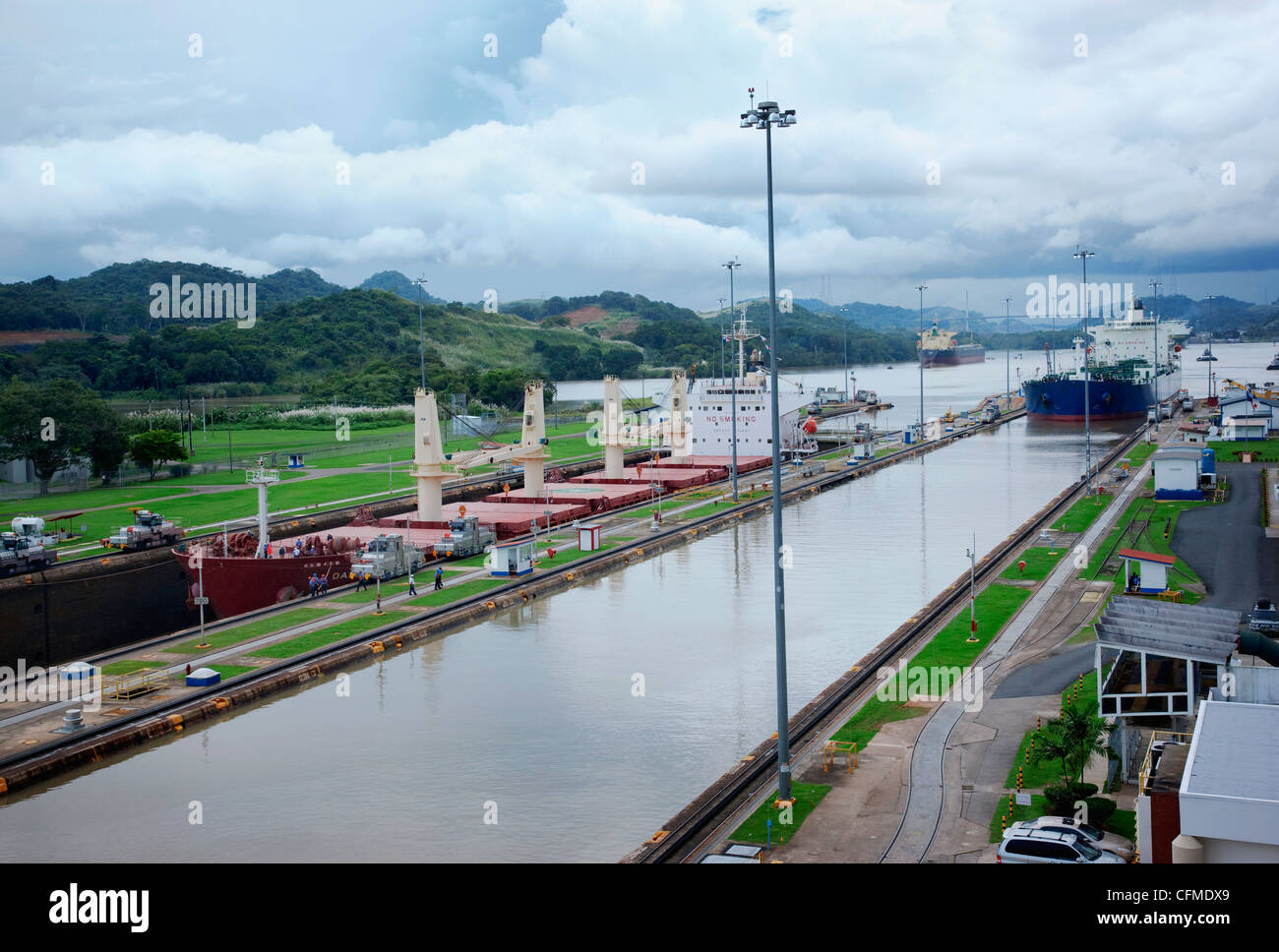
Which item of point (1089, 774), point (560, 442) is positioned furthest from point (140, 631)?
point (560, 442)

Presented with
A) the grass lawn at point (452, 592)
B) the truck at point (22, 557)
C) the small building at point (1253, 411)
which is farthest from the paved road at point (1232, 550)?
the truck at point (22, 557)

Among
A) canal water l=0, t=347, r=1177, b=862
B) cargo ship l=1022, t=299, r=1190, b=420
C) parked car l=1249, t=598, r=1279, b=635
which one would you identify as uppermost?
cargo ship l=1022, t=299, r=1190, b=420

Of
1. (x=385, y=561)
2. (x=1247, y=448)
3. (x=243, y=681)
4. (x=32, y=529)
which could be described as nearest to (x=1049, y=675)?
(x=243, y=681)

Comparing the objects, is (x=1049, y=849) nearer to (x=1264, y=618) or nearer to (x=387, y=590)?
(x=1264, y=618)

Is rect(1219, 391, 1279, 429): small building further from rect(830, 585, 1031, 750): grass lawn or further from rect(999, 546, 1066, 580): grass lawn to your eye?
rect(830, 585, 1031, 750): grass lawn

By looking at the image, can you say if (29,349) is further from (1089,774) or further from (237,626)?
(1089,774)

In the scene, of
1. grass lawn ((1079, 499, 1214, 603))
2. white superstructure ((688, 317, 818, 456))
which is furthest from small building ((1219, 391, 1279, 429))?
white superstructure ((688, 317, 818, 456))
